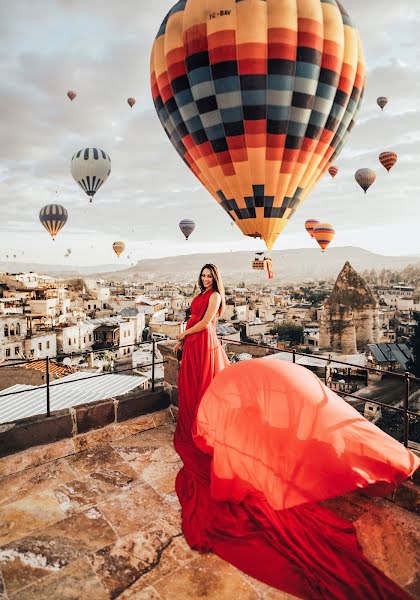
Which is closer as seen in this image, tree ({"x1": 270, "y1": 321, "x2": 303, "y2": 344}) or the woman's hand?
the woman's hand

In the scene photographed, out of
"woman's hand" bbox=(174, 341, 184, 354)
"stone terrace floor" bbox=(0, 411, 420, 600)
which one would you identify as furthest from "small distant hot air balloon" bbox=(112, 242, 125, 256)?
"stone terrace floor" bbox=(0, 411, 420, 600)

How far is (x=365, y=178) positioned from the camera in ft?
92.5

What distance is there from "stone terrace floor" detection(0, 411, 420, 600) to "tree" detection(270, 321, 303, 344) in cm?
4213

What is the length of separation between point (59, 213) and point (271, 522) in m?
33.5

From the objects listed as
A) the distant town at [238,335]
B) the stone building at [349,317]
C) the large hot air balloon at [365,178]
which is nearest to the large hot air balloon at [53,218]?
the distant town at [238,335]

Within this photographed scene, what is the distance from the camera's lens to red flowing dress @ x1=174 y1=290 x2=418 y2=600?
221cm

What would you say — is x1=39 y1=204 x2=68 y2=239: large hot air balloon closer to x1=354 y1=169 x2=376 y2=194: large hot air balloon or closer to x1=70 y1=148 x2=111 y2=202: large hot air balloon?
x1=70 y1=148 x2=111 y2=202: large hot air balloon

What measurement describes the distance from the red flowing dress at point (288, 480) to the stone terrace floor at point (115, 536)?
125mm

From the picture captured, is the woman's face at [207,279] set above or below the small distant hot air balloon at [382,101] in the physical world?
below

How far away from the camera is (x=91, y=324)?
39625 mm

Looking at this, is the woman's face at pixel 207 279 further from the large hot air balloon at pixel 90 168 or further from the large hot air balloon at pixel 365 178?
the large hot air balloon at pixel 365 178

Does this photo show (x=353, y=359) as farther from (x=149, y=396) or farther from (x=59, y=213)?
(x=149, y=396)

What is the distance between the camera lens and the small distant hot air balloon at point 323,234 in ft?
101

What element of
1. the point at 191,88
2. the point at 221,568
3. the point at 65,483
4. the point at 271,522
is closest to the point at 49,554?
the point at 65,483
